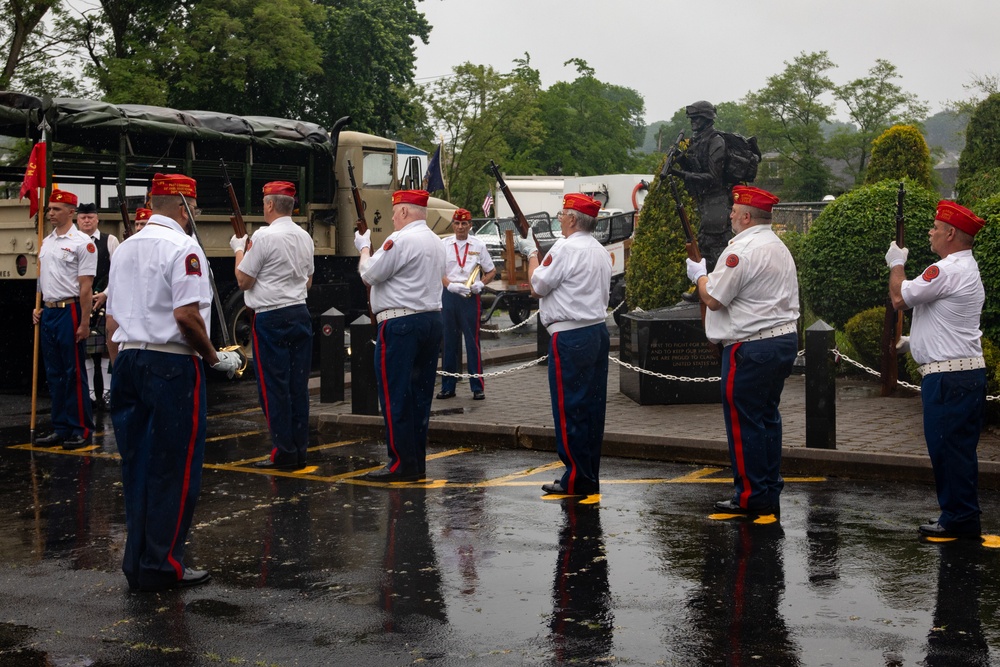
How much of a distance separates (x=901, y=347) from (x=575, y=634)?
3411 mm

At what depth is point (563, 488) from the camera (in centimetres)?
790

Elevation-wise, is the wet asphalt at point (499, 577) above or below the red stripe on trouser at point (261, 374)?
below

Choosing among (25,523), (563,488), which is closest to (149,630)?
(25,523)

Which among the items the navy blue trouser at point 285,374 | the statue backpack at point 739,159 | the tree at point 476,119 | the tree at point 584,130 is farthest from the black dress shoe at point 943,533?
the tree at point 584,130

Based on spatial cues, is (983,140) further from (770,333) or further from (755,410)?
(755,410)

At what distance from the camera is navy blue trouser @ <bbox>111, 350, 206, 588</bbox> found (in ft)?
18.9

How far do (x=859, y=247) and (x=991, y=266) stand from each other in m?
3.12

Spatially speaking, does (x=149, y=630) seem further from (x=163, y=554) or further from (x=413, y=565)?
(x=413, y=565)

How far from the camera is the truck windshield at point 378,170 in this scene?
18.8 meters

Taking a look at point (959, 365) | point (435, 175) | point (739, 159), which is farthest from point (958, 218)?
point (435, 175)

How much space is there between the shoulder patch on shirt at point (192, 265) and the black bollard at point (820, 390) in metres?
4.72

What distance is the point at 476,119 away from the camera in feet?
159

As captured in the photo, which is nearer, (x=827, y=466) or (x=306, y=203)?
(x=827, y=466)

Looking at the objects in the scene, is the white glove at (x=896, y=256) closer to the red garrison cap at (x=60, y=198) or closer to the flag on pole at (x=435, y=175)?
the red garrison cap at (x=60, y=198)
